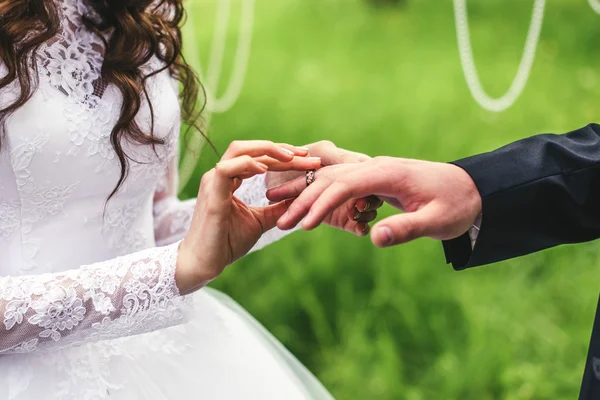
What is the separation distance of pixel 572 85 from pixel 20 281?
2777mm

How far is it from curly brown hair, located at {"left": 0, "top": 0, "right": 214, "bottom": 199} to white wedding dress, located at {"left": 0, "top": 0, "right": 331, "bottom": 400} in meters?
0.02

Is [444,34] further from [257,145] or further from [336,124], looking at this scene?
[257,145]

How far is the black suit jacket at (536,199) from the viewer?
957 mm

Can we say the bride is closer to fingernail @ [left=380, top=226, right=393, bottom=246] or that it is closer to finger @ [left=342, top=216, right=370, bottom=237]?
finger @ [left=342, top=216, right=370, bottom=237]

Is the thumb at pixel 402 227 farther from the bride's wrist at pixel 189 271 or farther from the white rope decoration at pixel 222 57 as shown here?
the white rope decoration at pixel 222 57

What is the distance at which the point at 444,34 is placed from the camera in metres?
3.88

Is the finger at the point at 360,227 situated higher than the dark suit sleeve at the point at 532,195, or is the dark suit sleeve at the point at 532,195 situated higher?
the dark suit sleeve at the point at 532,195

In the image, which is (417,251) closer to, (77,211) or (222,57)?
(77,211)

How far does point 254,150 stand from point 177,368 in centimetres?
42

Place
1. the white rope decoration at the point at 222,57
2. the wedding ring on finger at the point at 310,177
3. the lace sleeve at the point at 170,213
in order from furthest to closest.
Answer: the white rope decoration at the point at 222,57 < the lace sleeve at the point at 170,213 < the wedding ring on finger at the point at 310,177

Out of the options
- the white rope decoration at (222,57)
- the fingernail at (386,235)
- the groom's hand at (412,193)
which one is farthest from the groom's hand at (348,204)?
the white rope decoration at (222,57)

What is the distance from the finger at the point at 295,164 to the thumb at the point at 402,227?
0.69 ft

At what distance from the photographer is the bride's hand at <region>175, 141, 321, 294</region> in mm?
944

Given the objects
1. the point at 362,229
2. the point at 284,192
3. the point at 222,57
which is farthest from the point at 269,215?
the point at 222,57
